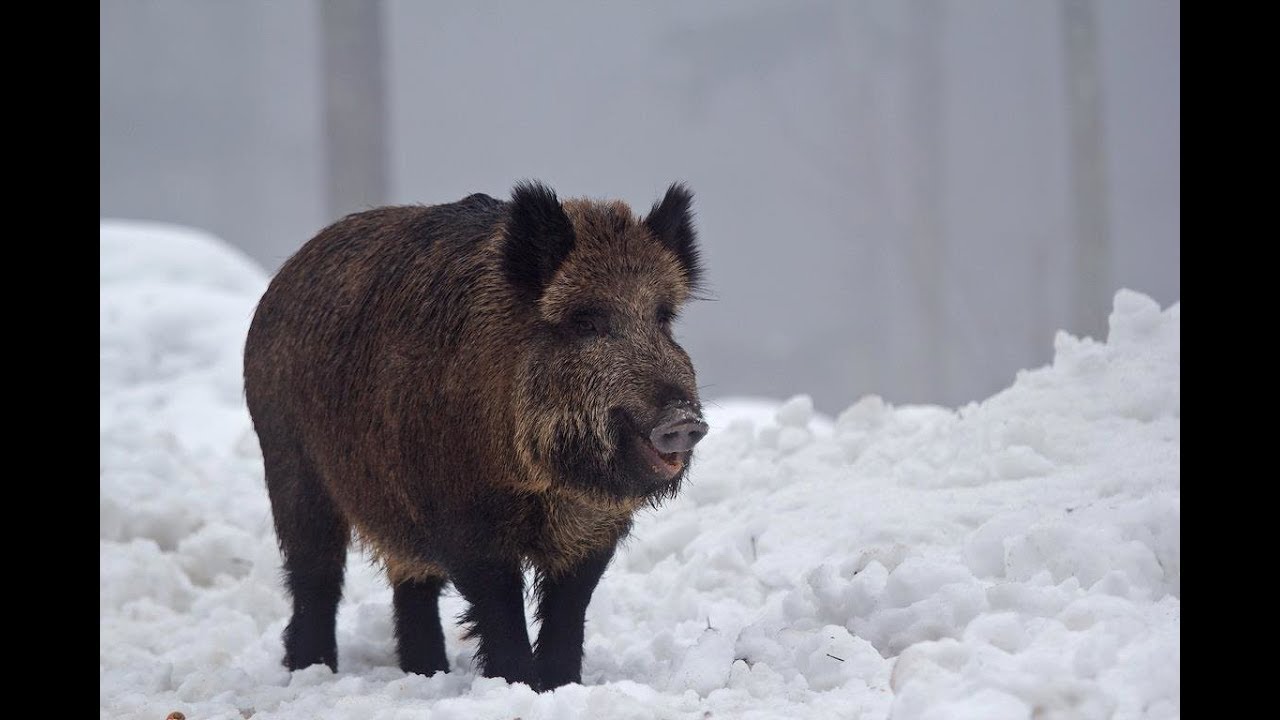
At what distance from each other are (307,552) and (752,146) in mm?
21620

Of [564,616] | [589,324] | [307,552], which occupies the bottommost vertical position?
[564,616]

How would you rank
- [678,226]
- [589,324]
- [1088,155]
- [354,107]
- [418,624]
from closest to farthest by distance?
[589,324]
[678,226]
[418,624]
[354,107]
[1088,155]

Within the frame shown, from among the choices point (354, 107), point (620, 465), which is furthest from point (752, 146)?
point (620, 465)

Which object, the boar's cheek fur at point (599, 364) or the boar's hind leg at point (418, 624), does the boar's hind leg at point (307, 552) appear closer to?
the boar's hind leg at point (418, 624)

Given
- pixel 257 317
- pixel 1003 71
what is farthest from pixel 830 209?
pixel 257 317

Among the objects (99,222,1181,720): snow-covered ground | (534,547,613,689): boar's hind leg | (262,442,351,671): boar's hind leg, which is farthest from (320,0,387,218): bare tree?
(534,547,613,689): boar's hind leg

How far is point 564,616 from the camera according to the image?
4.03 m

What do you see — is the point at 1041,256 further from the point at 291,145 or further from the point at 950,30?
the point at 291,145

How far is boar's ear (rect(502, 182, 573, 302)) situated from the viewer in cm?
390

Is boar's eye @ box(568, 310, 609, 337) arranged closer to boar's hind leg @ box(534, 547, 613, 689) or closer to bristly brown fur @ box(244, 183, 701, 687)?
bristly brown fur @ box(244, 183, 701, 687)

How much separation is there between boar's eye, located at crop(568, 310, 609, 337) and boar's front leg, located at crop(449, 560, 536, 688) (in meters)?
0.74

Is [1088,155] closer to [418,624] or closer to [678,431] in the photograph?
[418,624]

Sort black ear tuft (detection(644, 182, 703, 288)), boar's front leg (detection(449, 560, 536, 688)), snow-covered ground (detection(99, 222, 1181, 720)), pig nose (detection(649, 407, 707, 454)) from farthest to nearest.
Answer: black ear tuft (detection(644, 182, 703, 288))
boar's front leg (detection(449, 560, 536, 688))
pig nose (detection(649, 407, 707, 454))
snow-covered ground (detection(99, 222, 1181, 720))

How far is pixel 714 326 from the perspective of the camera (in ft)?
94.9
